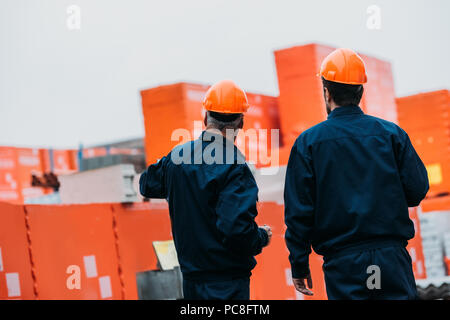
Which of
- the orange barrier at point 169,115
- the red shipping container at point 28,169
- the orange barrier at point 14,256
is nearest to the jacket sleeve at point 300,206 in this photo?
the orange barrier at point 14,256

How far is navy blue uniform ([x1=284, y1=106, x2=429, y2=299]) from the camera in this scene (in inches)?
103

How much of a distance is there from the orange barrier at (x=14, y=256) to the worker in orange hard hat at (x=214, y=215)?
7.64 ft

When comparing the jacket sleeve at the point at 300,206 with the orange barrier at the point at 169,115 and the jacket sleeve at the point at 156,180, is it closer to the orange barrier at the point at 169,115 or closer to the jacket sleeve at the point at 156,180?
the jacket sleeve at the point at 156,180

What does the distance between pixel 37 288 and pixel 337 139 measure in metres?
3.34

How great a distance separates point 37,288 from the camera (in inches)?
199

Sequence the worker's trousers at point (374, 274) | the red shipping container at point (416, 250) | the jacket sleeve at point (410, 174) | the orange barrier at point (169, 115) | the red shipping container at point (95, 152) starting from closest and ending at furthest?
the worker's trousers at point (374, 274)
the jacket sleeve at point (410, 174)
the red shipping container at point (416, 250)
the orange barrier at point (169, 115)
the red shipping container at point (95, 152)

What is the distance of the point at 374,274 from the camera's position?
259 cm

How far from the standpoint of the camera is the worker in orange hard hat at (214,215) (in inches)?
109

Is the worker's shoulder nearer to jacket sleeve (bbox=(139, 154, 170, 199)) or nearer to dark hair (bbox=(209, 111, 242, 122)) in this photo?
dark hair (bbox=(209, 111, 242, 122))

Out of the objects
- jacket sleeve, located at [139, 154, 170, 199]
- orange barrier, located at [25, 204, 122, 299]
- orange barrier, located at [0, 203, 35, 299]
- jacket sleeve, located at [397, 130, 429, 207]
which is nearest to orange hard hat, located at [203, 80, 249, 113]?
jacket sleeve, located at [139, 154, 170, 199]

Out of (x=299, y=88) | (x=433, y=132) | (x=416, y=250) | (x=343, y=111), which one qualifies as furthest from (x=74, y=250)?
(x=433, y=132)

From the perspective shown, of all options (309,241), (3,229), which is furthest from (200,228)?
(3,229)

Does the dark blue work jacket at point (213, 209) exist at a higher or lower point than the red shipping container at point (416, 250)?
higher

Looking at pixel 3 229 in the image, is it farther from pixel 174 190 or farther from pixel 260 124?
pixel 260 124
